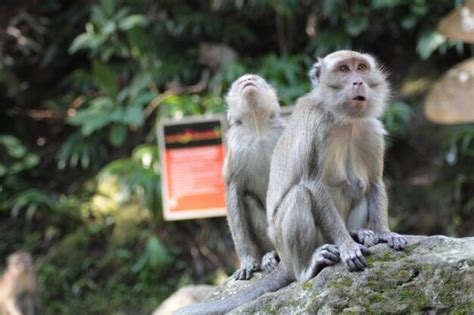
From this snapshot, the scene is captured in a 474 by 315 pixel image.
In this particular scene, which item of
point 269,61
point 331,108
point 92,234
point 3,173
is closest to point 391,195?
point 269,61

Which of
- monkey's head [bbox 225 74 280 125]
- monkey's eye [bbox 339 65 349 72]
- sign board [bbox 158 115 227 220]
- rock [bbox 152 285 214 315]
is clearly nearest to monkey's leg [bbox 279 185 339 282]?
monkey's eye [bbox 339 65 349 72]

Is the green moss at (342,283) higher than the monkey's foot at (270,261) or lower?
higher

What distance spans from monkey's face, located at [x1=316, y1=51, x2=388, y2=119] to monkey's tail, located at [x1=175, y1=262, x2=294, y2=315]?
35.4 inches

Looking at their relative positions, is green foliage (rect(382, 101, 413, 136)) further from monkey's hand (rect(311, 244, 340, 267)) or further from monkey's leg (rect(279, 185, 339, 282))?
monkey's hand (rect(311, 244, 340, 267))

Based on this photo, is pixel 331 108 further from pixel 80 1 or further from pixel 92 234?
pixel 80 1

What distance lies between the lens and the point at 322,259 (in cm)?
379

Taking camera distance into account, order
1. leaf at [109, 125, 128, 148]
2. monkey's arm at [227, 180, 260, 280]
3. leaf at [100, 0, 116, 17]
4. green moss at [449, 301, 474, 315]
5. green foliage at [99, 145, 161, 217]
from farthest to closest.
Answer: leaf at [100, 0, 116, 17]
leaf at [109, 125, 128, 148]
green foliage at [99, 145, 161, 217]
monkey's arm at [227, 180, 260, 280]
green moss at [449, 301, 474, 315]

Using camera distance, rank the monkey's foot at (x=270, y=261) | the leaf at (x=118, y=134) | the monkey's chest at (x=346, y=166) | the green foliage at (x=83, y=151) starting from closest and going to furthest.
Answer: the monkey's chest at (x=346, y=166) → the monkey's foot at (x=270, y=261) → the leaf at (x=118, y=134) → the green foliage at (x=83, y=151)

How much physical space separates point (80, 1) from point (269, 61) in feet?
13.3

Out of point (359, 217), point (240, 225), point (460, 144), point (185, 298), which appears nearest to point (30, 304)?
point (185, 298)

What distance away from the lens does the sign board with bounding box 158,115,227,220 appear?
8094mm

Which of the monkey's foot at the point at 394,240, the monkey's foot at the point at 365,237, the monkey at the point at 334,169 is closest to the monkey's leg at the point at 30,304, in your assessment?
the monkey at the point at 334,169

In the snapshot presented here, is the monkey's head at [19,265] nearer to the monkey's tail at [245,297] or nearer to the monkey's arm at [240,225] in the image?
the monkey's arm at [240,225]

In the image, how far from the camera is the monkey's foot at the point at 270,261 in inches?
198
